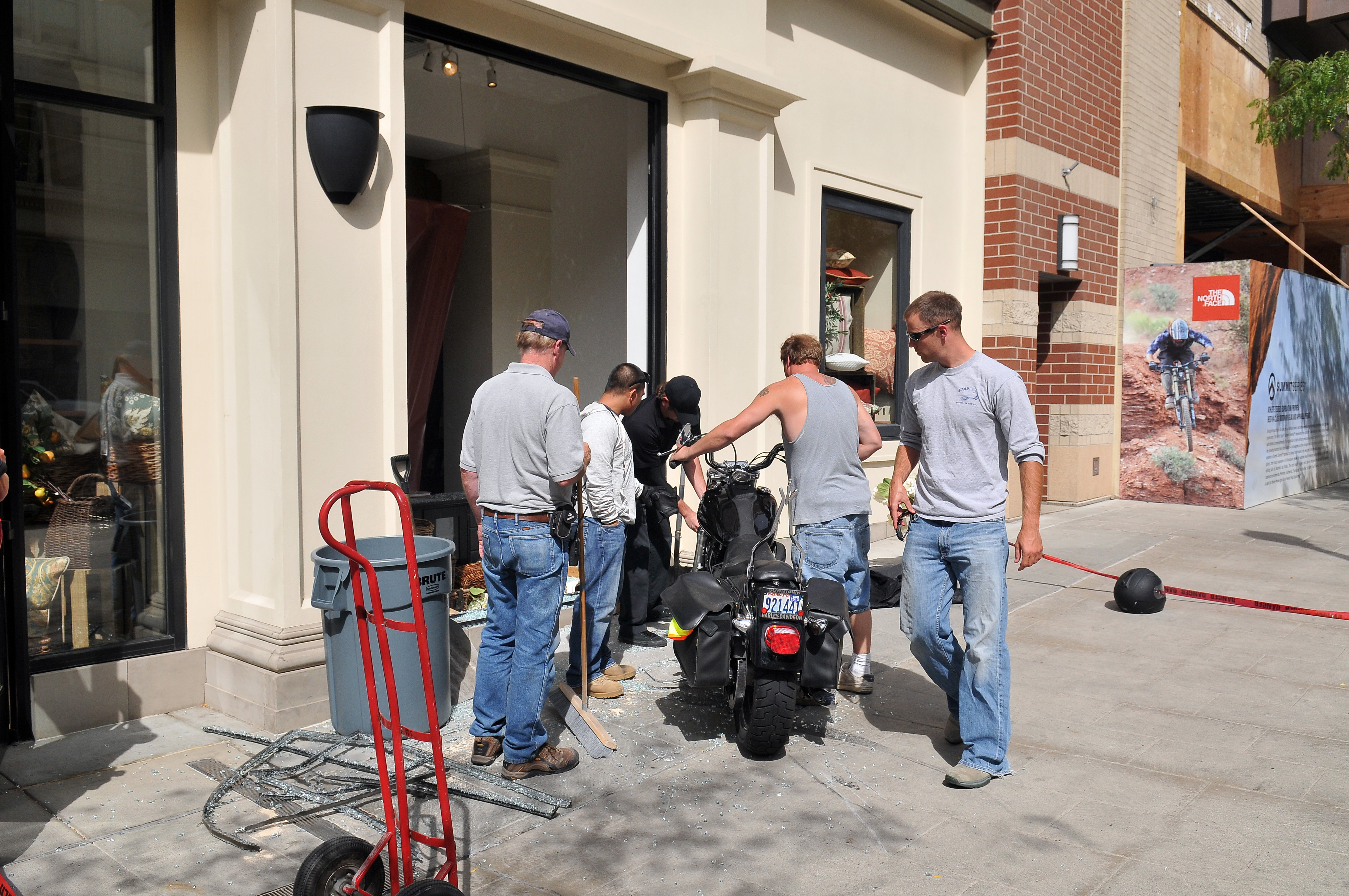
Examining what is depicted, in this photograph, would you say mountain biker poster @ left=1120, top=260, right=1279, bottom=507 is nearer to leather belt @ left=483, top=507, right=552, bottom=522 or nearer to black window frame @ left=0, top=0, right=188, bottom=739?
leather belt @ left=483, top=507, right=552, bottom=522

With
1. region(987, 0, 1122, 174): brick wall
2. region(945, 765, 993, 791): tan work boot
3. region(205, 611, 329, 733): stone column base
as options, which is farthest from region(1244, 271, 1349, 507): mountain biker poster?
region(205, 611, 329, 733): stone column base

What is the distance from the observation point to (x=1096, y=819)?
402 centimetres

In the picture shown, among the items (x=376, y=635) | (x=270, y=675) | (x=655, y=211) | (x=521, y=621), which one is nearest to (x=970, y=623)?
(x=521, y=621)

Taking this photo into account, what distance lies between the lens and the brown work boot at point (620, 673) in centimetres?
587

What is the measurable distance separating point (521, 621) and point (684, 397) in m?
2.20

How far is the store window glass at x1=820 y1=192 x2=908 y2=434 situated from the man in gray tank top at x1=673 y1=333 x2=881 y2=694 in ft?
13.8

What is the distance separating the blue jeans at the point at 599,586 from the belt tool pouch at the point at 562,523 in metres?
0.88

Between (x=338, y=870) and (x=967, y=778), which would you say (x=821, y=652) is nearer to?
(x=967, y=778)

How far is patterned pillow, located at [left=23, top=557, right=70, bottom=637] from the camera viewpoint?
16.1ft

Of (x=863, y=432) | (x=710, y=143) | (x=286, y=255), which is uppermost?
(x=710, y=143)

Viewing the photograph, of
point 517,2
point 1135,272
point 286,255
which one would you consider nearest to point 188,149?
point 286,255

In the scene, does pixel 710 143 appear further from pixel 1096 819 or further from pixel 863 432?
pixel 1096 819

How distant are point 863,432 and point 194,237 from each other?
11.9 ft

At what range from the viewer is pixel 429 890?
2.79m
